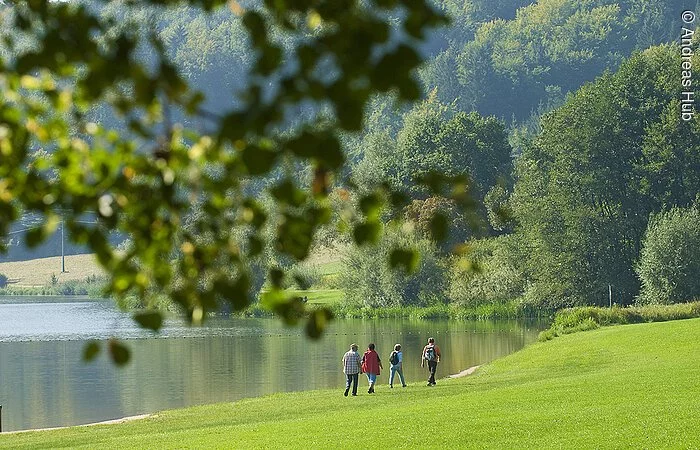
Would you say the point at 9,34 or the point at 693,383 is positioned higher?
the point at 9,34

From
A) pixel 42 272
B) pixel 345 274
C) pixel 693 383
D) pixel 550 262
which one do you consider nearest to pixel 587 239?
pixel 550 262

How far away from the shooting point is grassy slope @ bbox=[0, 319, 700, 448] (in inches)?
712

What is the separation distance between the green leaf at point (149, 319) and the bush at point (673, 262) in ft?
205

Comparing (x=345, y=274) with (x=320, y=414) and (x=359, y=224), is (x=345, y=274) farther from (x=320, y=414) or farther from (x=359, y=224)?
(x=359, y=224)

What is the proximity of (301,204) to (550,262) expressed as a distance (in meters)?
70.8

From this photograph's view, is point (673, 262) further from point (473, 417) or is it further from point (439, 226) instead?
point (439, 226)

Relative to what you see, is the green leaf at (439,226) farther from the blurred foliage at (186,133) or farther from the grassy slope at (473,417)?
the grassy slope at (473,417)

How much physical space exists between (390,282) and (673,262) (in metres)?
22.8

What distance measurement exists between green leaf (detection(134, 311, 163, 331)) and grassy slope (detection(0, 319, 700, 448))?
13.6 meters

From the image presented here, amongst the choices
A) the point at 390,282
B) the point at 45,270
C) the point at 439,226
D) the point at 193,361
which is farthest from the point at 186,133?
the point at 45,270

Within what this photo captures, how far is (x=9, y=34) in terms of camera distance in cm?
409

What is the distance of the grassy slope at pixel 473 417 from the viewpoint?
712 inches

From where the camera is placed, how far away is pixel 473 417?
21.0 meters

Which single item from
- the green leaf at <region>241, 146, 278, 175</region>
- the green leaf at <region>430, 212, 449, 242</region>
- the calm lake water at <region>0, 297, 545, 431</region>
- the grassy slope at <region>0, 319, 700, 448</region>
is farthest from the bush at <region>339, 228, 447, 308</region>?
the green leaf at <region>241, 146, 278, 175</region>
